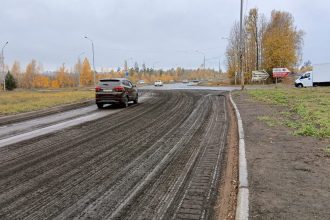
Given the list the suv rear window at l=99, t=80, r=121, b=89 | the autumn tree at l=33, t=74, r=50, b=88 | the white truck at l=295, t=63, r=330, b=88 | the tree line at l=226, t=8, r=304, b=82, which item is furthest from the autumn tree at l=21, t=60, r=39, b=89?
the suv rear window at l=99, t=80, r=121, b=89

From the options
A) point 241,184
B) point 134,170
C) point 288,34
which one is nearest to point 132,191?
point 134,170

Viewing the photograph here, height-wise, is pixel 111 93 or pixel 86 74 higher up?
pixel 86 74

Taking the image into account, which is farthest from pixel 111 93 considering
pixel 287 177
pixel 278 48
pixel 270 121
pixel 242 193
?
pixel 278 48

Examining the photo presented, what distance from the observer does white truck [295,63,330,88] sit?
47969 mm

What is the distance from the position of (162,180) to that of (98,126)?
7658 mm

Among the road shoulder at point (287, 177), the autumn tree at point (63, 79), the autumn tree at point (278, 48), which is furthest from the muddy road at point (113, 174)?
the autumn tree at point (63, 79)

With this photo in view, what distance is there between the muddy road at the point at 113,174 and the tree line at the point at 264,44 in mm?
58442

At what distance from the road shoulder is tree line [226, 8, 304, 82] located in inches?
2340

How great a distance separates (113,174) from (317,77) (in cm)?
4681

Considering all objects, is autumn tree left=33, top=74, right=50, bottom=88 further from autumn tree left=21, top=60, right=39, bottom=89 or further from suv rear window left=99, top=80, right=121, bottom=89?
suv rear window left=99, top=80, right=121, bottom=89

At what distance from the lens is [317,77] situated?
160 feet

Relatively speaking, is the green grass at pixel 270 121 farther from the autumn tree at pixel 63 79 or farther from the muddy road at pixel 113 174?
the autumn tree at pixel 63 79

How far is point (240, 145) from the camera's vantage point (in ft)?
31.1

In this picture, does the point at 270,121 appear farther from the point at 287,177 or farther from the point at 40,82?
the point at 40,82
